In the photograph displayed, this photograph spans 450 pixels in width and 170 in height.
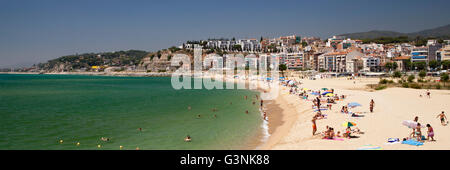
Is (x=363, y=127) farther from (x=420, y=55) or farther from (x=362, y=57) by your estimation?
(x=420, y=55)

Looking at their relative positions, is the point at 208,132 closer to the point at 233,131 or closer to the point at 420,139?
the point at 233,131

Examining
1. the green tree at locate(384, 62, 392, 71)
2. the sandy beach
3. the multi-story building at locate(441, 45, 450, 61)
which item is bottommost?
the sandy beach

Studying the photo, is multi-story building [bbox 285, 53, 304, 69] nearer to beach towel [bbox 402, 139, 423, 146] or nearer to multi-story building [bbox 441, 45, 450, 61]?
multi-story building [bbox 441, 45, 450, 61]

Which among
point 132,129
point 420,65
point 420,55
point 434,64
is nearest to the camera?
point 132,129

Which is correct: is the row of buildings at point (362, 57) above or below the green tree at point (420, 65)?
above

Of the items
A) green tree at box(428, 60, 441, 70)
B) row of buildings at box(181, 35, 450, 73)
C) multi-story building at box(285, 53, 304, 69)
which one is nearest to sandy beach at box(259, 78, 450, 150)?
green tree at box(428, 60, 441, 70)

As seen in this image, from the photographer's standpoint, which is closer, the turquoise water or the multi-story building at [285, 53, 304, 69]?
the turquoise water

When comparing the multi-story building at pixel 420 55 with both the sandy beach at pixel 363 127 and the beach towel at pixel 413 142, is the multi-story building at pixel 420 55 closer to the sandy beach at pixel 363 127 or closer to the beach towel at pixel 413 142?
the sandy beach at pixel 363 127

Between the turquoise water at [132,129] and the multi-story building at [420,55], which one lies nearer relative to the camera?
the turquoise water at [132,129]

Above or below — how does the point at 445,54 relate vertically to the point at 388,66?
above

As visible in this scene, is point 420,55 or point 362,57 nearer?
point 420,55

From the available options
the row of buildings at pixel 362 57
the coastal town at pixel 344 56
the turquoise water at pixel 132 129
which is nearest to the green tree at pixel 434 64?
the coastal town at pixel 344 56

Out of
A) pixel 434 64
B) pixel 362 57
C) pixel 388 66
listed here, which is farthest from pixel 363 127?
pixel 362 57
